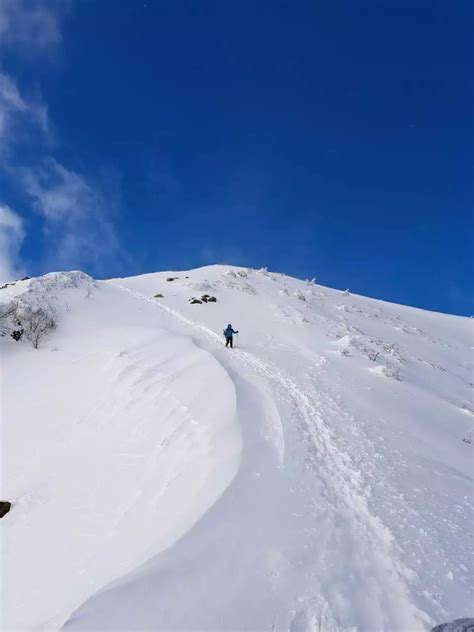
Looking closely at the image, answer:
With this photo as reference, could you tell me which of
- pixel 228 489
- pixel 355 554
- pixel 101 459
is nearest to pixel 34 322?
pixel 101 459

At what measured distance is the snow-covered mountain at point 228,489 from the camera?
160 inches

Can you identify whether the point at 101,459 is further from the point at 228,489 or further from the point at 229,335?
the point at 229,335

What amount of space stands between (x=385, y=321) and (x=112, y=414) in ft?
74.6

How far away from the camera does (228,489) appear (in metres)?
5.51

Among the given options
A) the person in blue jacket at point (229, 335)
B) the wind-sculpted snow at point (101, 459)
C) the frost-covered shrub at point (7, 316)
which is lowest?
the wind-sculpted snow at point (101, 459)

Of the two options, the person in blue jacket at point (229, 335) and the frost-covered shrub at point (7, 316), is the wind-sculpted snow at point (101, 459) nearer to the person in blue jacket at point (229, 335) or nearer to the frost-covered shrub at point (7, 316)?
the frost-covered shrub at point (7, 316)

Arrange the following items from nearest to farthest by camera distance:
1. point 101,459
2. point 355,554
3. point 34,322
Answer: point 355,554, point 101,459, point 34,322

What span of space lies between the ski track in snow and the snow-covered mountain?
2 cm

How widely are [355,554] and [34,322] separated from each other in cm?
1575

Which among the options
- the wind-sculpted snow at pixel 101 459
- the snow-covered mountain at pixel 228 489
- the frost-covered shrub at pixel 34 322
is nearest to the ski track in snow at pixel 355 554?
the snow-covered mountain at pixel 228 489

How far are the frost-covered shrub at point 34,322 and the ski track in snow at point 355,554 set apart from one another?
12411mm

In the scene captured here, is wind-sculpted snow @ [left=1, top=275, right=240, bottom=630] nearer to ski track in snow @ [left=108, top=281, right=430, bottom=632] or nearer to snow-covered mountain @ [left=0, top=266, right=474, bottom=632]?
snow-covered mountain @ [left=0, top=266, right=474, bottom=632]

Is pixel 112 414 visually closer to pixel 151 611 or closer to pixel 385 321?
pixel 151 611

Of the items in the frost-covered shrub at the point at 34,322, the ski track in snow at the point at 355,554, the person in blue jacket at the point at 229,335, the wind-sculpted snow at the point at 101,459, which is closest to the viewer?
the ski track in snow at the point at 355,554
